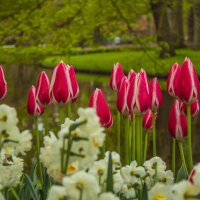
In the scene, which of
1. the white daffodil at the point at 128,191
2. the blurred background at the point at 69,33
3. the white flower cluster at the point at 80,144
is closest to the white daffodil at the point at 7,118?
the white flower cluster at the point at 80,144

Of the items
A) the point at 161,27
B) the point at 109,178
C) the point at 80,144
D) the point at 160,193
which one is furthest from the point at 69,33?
the point at 80,144

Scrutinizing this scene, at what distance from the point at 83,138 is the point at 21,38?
875 cm

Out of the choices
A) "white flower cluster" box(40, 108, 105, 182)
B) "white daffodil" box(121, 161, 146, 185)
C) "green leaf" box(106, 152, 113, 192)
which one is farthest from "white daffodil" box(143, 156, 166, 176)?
"white flower cluster" box(40, 108, 105, 182)

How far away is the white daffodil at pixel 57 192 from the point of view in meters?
1.30

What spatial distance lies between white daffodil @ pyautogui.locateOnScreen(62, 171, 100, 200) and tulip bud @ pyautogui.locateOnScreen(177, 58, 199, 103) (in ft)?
3.56

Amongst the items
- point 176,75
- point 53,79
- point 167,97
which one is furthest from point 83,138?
point 167,97

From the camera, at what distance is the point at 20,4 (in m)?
8.84

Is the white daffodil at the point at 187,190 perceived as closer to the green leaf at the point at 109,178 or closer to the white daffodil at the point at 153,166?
the green leaf at the point at 109,178

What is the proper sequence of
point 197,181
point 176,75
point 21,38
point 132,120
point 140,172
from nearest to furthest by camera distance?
point 197,181 → point 140,172 → point 176,75 → point 132,120 → point 21,38

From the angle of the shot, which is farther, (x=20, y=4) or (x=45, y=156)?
(x=20, y=4)

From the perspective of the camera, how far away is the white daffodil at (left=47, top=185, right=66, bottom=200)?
1303mm

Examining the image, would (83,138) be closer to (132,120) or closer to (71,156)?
(71,156)

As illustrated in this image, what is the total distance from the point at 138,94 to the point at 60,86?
332 mm

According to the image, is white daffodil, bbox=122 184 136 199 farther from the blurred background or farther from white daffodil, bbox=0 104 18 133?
the blurred background
